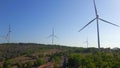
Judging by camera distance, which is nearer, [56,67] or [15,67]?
[56,67]

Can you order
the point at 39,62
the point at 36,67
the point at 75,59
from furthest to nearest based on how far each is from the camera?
the point at 39,62, the point at 36,67, the point at 75,59

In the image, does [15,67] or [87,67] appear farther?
[15,67]

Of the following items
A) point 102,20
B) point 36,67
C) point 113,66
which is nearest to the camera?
point 113,66

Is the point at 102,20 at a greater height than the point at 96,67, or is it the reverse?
the point at 102,20

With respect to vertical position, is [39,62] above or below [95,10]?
below

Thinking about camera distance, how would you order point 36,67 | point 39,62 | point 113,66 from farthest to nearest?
1. point 39,62
2. point 36,67
3. point 113,66

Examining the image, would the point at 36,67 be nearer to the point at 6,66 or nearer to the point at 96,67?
the point at 6,66

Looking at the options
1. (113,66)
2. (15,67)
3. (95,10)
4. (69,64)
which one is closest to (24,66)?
(15,67)

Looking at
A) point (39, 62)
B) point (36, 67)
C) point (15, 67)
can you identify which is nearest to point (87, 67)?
point (36, 67)

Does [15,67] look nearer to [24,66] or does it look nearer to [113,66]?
[24,66]
